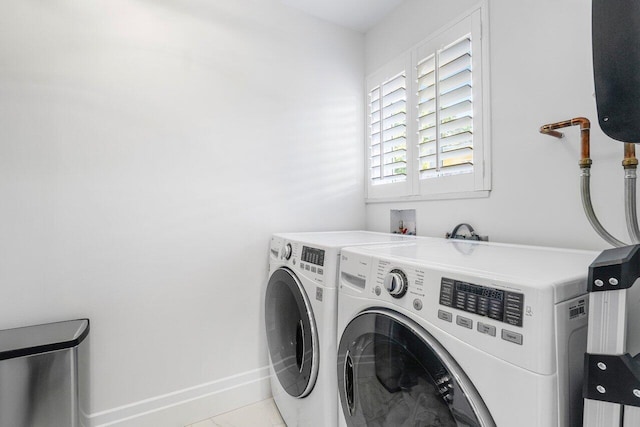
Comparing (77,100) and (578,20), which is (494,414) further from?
(77,100)

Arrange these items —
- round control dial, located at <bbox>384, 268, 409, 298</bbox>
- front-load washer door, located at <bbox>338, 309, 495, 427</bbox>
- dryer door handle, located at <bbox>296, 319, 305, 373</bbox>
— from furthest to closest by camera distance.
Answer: dryer door handle, located at <bbox>296, 319, 305, 373</bbox>, round control dial, located at <bbox>384, 268, 409, 298</bbox>, front-load washer door, located at <bbox>338, 309, 495, 427</bbox>

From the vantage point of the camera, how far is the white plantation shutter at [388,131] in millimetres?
1916

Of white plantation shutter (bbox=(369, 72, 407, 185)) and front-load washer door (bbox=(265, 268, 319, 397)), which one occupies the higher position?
white plantation shutter (bbox=(369, 72, 407, 185))

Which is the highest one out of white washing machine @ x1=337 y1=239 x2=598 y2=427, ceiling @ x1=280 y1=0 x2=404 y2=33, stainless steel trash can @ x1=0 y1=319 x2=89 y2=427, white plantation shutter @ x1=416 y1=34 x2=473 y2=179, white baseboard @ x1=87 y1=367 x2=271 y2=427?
ceiling @ x1=280 y1=0 x2=404 y2=33

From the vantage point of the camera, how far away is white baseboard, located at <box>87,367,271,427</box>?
4.85 feet

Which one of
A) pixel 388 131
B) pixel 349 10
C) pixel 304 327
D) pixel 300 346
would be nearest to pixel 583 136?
pixel 388 131

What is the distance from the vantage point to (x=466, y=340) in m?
0.64

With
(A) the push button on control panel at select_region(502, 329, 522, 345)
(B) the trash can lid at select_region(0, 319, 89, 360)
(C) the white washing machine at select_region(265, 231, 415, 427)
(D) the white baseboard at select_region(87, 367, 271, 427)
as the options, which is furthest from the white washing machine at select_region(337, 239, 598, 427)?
(B) the trash can lid at select_region(0, 319, 89, 360)

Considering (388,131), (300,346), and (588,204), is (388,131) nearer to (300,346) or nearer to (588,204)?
(588,204)

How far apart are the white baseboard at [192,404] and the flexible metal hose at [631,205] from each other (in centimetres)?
180

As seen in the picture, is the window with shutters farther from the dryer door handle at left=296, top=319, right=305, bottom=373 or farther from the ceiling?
the dryer door handle at left=296, top=319, right=305, bottom=373

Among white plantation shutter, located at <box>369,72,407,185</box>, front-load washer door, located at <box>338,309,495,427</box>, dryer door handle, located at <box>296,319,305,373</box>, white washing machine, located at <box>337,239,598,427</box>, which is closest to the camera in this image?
white washing machine, located at <box>337,239,598,427</box>

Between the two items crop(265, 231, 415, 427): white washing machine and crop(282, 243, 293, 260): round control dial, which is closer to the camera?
crop(265, 231, 415, 427): white washing machine

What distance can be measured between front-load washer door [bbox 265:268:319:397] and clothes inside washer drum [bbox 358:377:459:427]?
0.94 feet
